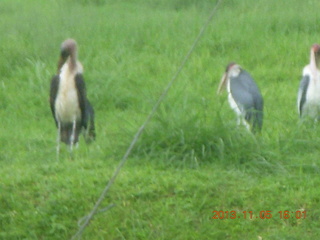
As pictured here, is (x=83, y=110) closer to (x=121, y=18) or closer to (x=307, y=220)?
(x=307, y=220)

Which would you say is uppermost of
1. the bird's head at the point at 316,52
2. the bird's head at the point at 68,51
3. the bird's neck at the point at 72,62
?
the bird's head at the point at 68,51

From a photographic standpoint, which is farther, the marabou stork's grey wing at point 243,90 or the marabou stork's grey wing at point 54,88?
the marabou stork's grey wing at point 54,88

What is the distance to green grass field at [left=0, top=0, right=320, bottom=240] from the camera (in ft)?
17.6

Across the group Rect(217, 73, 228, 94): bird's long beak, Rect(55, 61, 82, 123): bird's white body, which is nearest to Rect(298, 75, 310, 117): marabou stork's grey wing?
Rect(217, 73, 228, 94): bird's long beak

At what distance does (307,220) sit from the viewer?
538cm

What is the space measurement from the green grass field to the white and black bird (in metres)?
0.16

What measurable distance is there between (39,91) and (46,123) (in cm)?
75

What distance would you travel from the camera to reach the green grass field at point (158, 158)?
537 centimetres

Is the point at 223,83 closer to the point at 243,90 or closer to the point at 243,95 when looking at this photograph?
the point at 243,90
